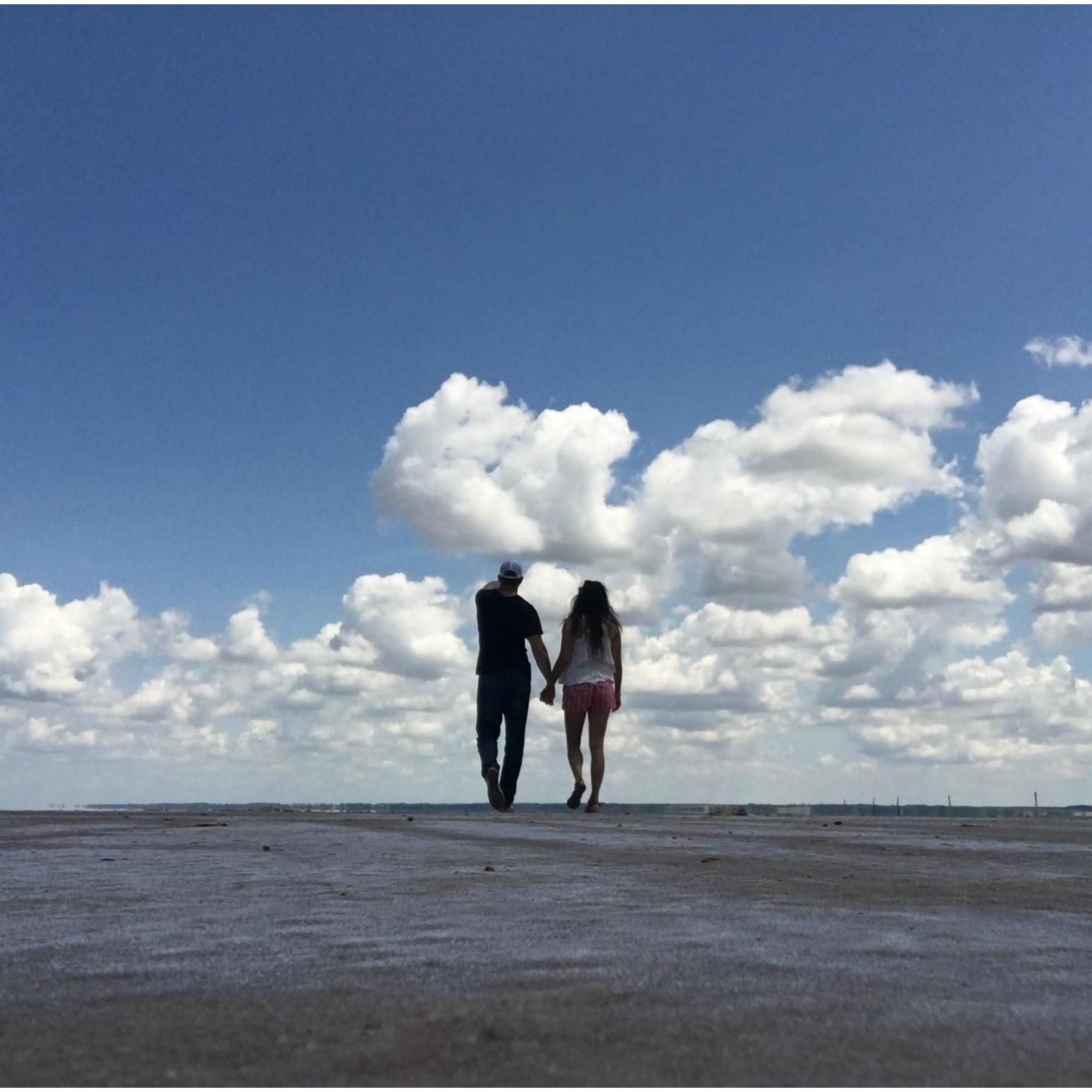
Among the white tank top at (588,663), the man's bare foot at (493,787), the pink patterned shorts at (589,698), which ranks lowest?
the man's bare foot at (493,787)

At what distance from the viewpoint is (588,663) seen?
Result: 12172mm

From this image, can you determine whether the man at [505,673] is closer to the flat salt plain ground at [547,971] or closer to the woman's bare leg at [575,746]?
the woman's bare leg at [575,746]

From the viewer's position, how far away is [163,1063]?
1.79m

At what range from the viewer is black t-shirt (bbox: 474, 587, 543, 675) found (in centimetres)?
1234

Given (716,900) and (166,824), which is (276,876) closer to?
(716,900)

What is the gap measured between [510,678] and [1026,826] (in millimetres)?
4875

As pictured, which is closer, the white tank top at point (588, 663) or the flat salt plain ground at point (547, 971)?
the flat salt plain ground at point (547, 971)

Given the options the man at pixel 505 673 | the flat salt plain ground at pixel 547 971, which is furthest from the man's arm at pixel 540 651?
the flat salt plain ground at pixel 547 971

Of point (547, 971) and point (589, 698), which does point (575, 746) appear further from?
point (547, 971)

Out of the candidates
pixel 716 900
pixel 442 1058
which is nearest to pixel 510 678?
pixel 716 900

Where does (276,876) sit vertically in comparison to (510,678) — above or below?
below

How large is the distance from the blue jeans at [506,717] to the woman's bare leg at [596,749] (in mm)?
718

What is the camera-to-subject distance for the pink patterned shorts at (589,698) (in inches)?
474

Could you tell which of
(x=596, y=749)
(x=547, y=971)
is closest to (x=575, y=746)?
(x=596, y=749)
